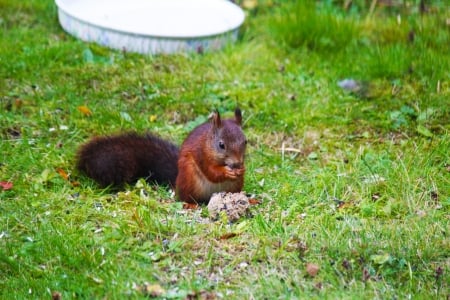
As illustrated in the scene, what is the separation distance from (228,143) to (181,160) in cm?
32

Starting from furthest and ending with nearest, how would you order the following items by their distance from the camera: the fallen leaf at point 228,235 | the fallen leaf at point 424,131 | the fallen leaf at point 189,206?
1. the fallen leaf at point 424,131
2. the fallen leaf at point 189,206
3. the fallen leaf at point 228,235

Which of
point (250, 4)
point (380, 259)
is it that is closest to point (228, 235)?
point (380, 259)

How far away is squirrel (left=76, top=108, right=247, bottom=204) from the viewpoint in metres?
3.94

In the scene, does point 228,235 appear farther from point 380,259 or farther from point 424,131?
point 424,131

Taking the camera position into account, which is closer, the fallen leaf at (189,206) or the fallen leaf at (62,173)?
the fallen leaf at (189,206)

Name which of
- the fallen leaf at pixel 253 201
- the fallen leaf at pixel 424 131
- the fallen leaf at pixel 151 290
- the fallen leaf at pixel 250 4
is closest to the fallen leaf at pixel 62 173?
the fallen leaf at pixel 253 201

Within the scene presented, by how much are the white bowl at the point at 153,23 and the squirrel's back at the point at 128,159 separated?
149cm

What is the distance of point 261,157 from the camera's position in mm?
4652

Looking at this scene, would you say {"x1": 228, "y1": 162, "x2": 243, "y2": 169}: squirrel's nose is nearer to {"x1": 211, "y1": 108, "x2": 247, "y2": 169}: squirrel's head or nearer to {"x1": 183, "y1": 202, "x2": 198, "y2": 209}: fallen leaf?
{"x1": 211, "y1": 108, "x2": 247, "y2": 169}: squirrel's head

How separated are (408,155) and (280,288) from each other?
1.52 meters

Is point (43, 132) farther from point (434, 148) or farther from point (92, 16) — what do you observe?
point (434, 148)

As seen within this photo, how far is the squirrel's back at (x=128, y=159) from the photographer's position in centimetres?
418

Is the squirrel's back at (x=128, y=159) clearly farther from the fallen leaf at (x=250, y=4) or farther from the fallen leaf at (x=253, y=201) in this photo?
the fallen leaf at (x=250, y=4)

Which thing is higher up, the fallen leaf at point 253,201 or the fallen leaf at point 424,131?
the fallen leaf at point 424,131
